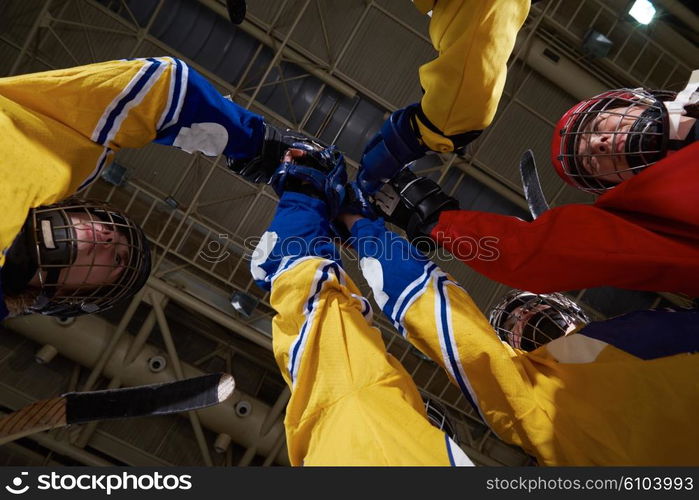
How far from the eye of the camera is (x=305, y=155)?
12.0 ft

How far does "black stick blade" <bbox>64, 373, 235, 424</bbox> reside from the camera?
3.40 m

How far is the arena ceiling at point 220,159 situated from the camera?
33.4 ft

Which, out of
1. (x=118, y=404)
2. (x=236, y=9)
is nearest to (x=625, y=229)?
(x=236, y=9)

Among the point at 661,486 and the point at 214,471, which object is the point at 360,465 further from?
the point at 661,486

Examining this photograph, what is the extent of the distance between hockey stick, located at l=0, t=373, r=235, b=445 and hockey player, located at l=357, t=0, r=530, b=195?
2079 mm

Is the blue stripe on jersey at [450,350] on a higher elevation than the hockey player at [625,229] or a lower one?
lower

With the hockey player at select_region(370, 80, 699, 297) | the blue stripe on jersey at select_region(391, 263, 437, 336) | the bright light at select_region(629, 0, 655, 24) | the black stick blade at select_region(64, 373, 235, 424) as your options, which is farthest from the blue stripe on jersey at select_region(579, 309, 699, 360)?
the bright light at select_region(629, 0, 655, 24)

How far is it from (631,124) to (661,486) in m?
2.13

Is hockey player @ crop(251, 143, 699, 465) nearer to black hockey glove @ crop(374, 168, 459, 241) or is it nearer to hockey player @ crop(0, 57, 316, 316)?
black hockey glove @ crop(374, 168, 459, 241)

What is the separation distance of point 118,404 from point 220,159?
790 centimetres

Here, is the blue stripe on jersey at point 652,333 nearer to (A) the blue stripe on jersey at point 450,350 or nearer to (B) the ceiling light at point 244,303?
(A) the blue stripe on jersey at point 450,350

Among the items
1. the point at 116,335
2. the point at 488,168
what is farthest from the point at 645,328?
the point at 116,335

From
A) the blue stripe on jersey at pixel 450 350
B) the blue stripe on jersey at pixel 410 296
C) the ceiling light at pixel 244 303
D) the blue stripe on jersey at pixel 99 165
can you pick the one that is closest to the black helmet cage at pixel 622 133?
the blue stripe on jersey at pixel 410 296

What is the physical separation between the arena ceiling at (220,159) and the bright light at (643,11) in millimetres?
744
